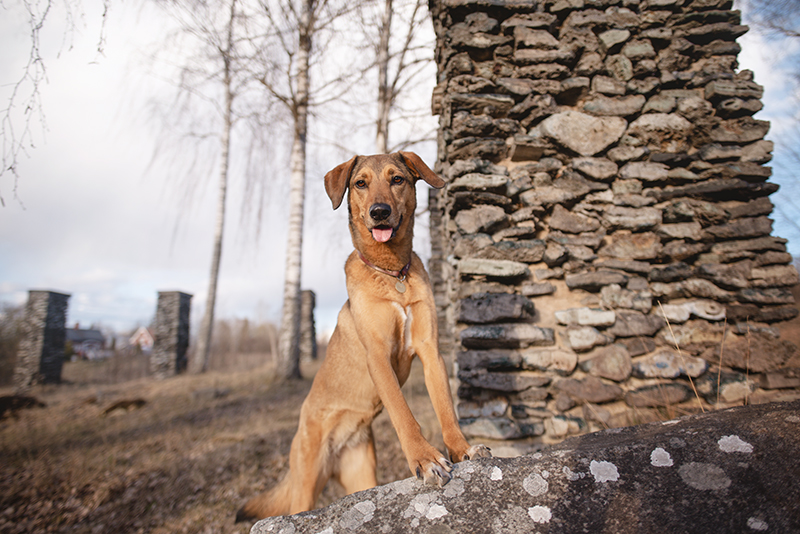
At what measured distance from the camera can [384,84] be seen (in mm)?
9336

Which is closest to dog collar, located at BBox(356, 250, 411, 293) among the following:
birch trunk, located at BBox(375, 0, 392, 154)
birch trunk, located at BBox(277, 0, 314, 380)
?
birch trunk, located at BBox(277, 0, 314, 380)

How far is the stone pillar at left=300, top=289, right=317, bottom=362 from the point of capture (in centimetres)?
1445

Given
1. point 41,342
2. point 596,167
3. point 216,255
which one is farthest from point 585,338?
point 41,342

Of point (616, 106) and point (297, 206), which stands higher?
point (297, 206)

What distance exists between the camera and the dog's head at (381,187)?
1786mm

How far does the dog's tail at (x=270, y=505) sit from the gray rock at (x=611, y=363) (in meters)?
2.62

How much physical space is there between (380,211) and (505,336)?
1.98 m

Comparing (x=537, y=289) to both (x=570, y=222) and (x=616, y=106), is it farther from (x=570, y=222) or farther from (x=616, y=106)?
(x=616, y=106)

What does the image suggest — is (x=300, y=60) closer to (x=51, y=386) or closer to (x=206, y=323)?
(x=206, y=323)

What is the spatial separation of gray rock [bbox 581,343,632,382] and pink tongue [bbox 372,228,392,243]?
248 centimetres

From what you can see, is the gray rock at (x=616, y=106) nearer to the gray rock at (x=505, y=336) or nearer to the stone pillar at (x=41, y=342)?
the gray rock at (x=505, y=336)

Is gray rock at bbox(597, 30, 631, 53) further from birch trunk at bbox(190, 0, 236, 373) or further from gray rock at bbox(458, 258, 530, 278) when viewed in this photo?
birch trunk at bbox(190, 0, 236, 373)

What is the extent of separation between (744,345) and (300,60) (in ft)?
30.3

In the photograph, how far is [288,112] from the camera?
29.7 ft
